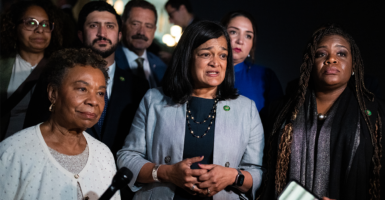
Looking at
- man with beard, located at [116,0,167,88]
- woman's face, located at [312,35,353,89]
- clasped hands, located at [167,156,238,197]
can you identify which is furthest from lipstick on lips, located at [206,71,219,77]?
man with beard, located at [116,0,167,88]

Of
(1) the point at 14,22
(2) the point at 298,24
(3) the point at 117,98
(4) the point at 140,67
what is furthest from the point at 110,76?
(2) the point at 298,24

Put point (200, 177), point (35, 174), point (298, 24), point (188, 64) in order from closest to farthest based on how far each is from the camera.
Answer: point (35, 174)
point (200, 177)
point (188, 64)
point (298, 24)

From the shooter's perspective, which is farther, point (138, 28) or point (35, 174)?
point (138, 28)

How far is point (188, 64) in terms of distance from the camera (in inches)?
88.8

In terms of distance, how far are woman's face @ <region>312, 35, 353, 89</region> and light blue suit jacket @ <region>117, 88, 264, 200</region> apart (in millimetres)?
479

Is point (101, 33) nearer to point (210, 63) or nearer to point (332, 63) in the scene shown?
point (210, 63)

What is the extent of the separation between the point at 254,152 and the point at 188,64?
692 mm

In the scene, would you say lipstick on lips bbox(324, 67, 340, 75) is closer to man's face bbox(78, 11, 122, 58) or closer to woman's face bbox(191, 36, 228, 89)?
woman's face bbox(191, 36, 228, 89)

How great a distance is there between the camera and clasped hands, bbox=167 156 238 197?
74.7 inches

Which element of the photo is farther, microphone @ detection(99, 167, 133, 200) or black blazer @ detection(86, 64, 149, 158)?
black blazer @ detection(86, 64, 149, 158)

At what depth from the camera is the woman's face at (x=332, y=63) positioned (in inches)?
85.7

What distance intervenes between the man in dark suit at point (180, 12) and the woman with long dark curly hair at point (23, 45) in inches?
68.3

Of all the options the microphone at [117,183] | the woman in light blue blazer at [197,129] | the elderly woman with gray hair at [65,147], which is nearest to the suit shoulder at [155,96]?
the woman in light blue blazer at [197,129]

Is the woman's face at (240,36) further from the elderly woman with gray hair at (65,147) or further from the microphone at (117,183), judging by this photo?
the microphone at (117,183)
